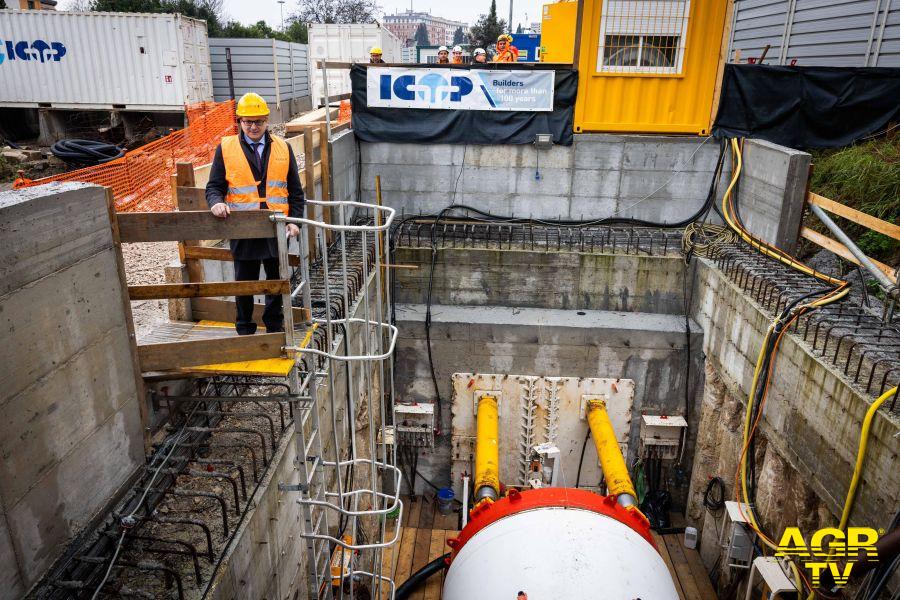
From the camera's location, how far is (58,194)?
3.65 meters

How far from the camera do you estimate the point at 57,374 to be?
363 centimetres

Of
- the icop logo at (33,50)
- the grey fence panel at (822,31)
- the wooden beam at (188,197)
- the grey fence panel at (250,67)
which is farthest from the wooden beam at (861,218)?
the grey fence panel at (250,67)

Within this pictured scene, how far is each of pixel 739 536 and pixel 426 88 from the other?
9.42 metres

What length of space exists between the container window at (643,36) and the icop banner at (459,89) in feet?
4.11

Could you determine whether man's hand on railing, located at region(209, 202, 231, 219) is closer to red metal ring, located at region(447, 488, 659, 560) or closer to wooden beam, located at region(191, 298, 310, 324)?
wooden beam, located at region(191, 298, 310, 324)

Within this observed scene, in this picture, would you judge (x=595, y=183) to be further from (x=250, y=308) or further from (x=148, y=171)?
(x=250, y=308)

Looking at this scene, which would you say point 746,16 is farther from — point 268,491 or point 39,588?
point 39,588

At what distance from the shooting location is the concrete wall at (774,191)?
10.2 metres

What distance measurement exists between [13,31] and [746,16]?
68.7ft

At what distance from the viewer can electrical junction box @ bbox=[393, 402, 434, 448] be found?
11352mm

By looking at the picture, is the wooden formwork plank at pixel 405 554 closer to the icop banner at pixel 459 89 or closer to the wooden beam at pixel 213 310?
the wooden beam at pixel 213 310

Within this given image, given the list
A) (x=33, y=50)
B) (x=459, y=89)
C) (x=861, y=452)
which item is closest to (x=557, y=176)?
(x=459, y=89)
